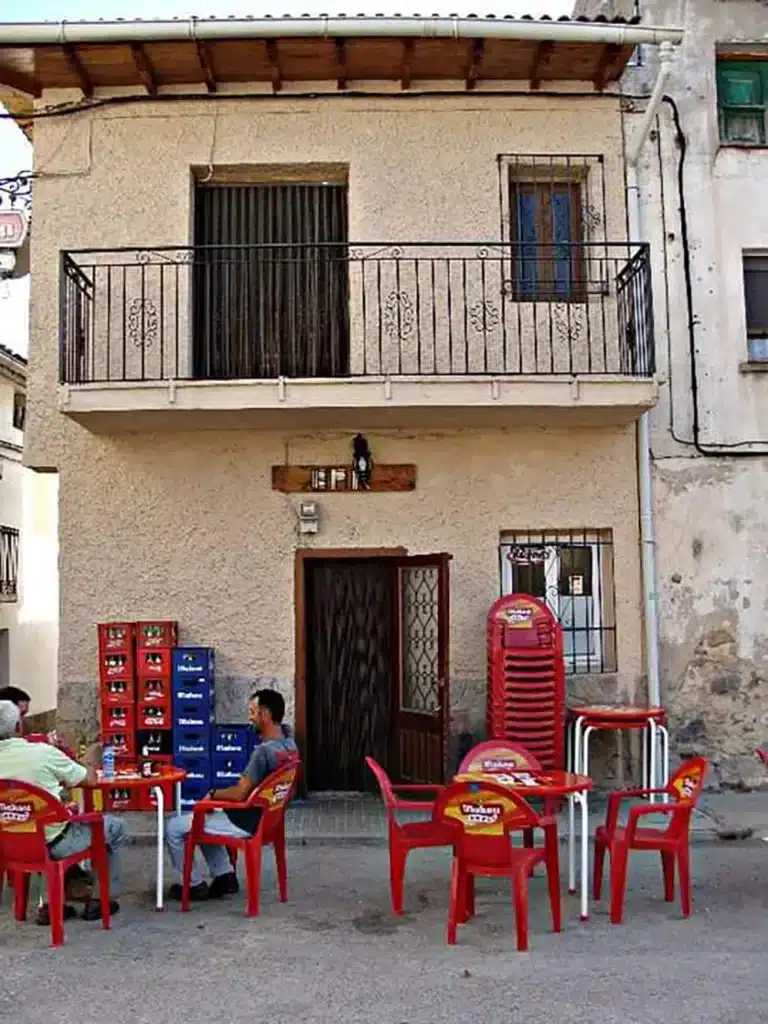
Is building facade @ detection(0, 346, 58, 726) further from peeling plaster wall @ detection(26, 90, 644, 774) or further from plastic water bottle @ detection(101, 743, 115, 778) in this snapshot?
plastic water bottle @ detection(101, 743, 115, 778)

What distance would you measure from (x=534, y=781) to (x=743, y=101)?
7680 mm

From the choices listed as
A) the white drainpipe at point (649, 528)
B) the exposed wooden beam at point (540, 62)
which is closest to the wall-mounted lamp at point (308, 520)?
the white drainpipe at point (649, 528)

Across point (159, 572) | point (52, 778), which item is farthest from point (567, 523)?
point (52, 778)

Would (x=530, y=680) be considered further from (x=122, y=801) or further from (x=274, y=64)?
(x=274, y=64)

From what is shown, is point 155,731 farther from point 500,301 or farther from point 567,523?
point 500,301

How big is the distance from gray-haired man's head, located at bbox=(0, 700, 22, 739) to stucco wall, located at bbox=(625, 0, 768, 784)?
19.5 ft

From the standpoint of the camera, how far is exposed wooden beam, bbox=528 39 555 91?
10.1 meters

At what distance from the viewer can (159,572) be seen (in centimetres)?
1014

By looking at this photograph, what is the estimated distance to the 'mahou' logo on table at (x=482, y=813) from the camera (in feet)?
19.0

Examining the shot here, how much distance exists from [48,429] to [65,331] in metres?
1.01

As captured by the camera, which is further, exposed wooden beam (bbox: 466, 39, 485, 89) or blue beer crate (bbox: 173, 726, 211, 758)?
exposed wooden beam (bbox: 466, 39, 485, 89)

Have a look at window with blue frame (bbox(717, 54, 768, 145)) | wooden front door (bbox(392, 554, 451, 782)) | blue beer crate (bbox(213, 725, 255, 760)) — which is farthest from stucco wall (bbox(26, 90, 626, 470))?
blue beer crate (bbox(213, 725, 255, 760))

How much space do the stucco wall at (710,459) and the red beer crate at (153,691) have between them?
14.6ft

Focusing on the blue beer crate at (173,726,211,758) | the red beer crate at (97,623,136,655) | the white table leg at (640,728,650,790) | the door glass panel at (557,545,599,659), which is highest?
the door glass panel at (557,545,599,659)
